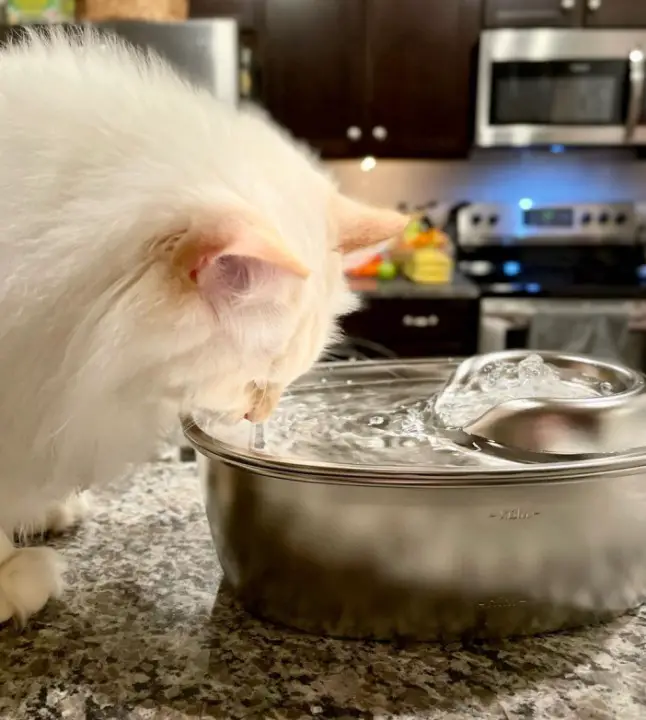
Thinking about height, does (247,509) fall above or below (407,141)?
below

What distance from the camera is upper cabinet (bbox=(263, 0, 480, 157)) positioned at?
3.09 metres

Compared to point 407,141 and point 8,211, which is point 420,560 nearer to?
point 8,211

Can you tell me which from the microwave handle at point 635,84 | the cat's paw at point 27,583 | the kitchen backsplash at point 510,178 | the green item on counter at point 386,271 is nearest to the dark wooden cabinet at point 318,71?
the kitchen backsplash at point 510,178

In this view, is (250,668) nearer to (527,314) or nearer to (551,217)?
(527,314)

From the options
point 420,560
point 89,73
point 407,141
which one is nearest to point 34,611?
point 420,560

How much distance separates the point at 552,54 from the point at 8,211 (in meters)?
2.77

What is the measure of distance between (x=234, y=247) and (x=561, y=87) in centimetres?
281

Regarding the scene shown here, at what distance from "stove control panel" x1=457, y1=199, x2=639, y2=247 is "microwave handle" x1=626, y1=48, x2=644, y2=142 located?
529mm

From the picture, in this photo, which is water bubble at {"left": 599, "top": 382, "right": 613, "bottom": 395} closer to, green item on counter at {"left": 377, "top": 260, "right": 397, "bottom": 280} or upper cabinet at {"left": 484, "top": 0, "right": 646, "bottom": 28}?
green item on counter at {"left": 377, "top": 260, "right": 397, "bottom": 280}

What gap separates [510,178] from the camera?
11.7 ft

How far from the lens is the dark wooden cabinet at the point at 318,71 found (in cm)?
310

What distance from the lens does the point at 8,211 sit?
60 cm

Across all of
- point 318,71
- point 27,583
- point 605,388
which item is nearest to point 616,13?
point 318,71

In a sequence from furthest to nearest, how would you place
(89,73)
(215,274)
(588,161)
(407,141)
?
(588,161) < (407,141) < (89,73) < (215,274)
